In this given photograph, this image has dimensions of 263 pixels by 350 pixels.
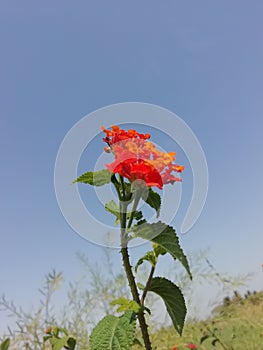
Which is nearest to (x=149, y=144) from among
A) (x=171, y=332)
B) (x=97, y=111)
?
(x=97, y=111)

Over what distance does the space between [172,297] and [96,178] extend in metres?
0.36

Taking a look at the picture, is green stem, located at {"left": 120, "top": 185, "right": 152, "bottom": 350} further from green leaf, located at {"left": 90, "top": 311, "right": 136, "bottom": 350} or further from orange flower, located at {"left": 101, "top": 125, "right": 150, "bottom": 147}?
orange flower, located at {"left": 101, "top": 125, "right": 150, "bottom": 147}

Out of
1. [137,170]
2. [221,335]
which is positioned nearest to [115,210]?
[137,170]

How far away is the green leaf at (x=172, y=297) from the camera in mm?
979

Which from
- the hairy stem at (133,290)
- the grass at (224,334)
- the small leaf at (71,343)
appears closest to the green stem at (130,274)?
the hairy stem at (133,290)

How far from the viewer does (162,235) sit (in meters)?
0.91

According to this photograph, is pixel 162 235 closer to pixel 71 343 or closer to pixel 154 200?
pixel 154 200

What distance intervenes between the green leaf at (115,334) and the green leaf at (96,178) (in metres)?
0.32

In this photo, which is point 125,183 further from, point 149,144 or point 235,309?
point 235,309

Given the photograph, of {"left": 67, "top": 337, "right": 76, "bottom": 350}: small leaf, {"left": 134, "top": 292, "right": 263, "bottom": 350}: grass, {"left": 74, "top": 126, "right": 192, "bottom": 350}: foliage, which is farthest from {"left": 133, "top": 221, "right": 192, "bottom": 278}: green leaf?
{"left": 134, "top": 292, "right": 263, "bottom": 350}: grass

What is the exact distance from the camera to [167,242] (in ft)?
2.93

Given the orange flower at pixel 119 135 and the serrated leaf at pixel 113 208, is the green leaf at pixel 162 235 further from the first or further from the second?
the orange flower at pixel 119 135

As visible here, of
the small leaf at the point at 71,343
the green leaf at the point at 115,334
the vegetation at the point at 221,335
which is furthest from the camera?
the vegetation at the point at 221,335

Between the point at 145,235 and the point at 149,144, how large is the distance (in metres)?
0.22
